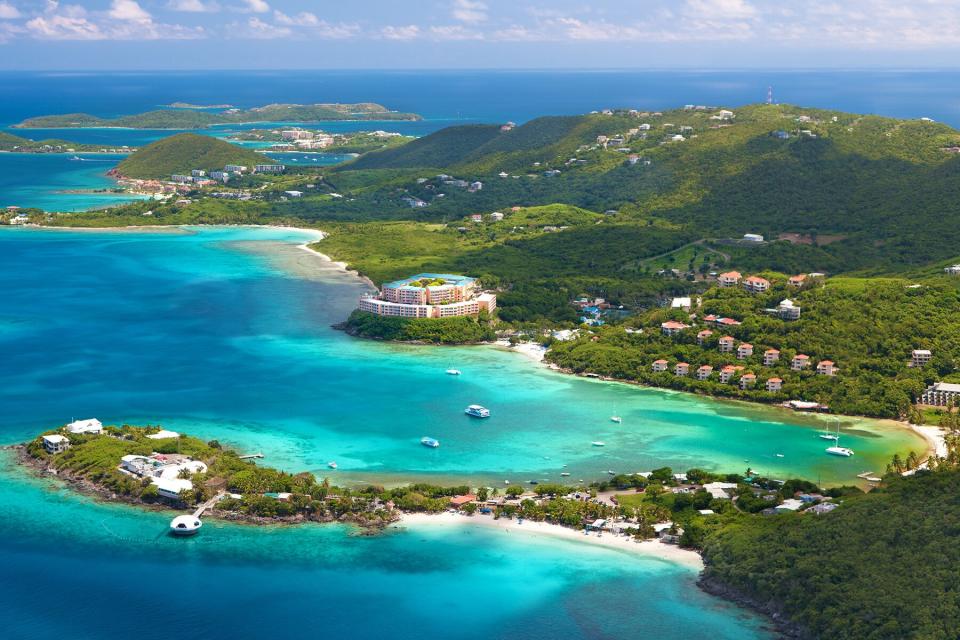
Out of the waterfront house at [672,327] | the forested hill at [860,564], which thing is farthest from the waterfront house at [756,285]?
the forested hill at [860,564]

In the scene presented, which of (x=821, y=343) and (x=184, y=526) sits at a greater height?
(x=821, y=343)

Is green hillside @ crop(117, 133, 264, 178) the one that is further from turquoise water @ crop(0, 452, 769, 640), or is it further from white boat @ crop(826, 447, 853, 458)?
turquoise water @ crop(0, 452, 769, 640)

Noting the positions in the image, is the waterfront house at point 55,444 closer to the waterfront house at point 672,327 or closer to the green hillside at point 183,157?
the waterfront house at point 672,327

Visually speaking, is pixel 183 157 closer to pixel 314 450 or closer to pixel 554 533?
pixel 314 450

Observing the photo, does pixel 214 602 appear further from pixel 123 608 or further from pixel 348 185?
pixel 348 185

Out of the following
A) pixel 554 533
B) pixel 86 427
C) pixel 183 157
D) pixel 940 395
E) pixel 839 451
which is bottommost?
pixel 86 427

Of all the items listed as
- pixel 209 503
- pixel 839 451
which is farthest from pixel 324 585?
pixel 839 451

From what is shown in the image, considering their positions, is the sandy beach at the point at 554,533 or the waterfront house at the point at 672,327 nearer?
the sandy beach at the point at 554,533

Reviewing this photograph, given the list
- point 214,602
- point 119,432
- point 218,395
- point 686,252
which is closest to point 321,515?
point 214,602
